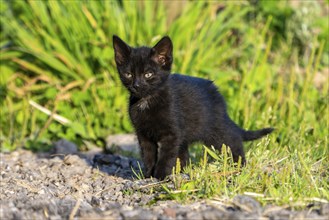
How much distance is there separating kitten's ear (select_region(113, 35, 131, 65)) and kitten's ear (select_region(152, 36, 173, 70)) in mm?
210

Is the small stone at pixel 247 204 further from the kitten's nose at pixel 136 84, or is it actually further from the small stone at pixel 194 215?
the kitten's nose at pixel 136 84

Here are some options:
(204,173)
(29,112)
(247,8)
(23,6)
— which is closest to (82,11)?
(23,6)

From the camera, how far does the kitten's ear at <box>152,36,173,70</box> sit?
4.62 metres

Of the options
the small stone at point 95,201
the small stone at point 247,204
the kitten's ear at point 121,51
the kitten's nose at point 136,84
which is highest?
the kitten's ear at point 121,51

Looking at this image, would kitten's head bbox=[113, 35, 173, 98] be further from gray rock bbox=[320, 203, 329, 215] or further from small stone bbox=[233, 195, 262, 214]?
gray rock bbox=[320, 203, 329, 215]

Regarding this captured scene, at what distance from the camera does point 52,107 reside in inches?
278

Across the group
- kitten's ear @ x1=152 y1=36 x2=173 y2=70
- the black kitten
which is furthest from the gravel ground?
kitten's ear @ x1=152 y1=36 x2=173 y2=70

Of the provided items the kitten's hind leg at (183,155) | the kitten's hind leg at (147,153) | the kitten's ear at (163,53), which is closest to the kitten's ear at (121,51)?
the kitten's ear at (163,53)

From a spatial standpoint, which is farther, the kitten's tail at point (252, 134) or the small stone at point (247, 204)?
the kitten's tail at point (252, 134)

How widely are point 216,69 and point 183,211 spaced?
402 cm

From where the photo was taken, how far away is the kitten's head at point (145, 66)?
4.62 meters

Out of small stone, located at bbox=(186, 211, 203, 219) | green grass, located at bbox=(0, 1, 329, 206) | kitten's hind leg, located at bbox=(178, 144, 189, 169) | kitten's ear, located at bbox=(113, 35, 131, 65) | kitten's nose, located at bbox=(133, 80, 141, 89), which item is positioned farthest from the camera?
green grass, located at bbox=(0, 1, 329, 206)

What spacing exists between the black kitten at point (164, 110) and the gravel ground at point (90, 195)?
0.33 metres

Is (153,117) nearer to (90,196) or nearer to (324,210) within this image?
(90,196)
